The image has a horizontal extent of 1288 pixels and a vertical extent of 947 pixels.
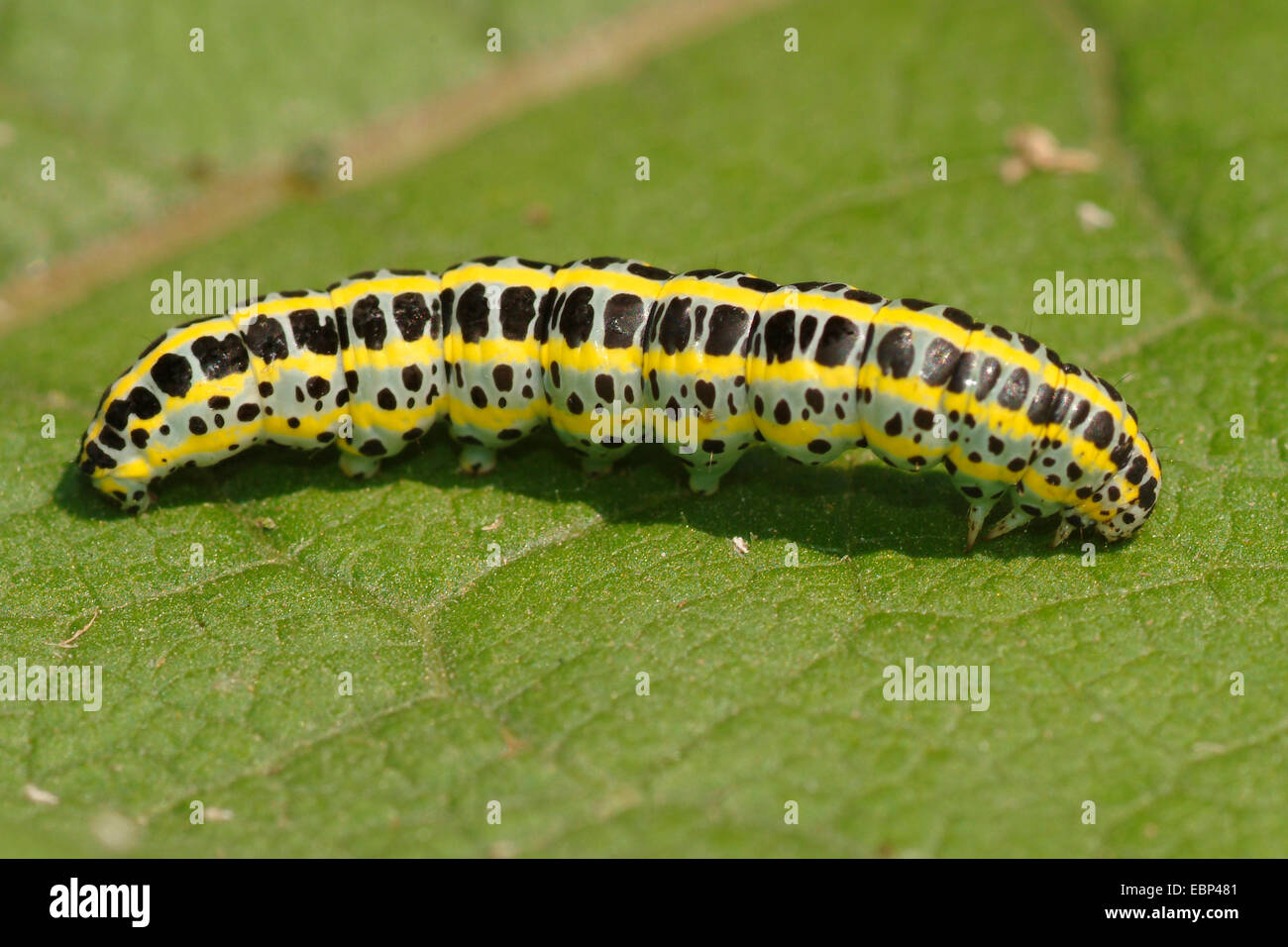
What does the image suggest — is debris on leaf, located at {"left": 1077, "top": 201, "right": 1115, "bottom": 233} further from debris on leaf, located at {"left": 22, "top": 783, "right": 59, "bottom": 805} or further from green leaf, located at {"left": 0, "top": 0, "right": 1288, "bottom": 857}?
debris on leaf, located at {"left": 22, "top": 783, "right": 59, "bottom": 805}

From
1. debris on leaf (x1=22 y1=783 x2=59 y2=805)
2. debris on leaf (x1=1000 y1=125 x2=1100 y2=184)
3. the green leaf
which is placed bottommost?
debris on leaf (x1=22 y1=783 x2=59 y2=805)

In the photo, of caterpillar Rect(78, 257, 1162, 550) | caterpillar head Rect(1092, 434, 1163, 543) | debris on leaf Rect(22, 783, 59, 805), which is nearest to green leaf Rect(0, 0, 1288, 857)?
debris on leaf Rect(22, 783, 59, 805)

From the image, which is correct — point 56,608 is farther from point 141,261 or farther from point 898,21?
point 898,21

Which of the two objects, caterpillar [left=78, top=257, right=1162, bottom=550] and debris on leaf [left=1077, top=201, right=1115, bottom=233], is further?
debris on leaf [left=1077, top=201, right=1115, bottom=233]

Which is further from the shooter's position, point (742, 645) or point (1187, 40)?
point (1187, 40)

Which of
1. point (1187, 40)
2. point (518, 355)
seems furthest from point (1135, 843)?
point (1187, 40)

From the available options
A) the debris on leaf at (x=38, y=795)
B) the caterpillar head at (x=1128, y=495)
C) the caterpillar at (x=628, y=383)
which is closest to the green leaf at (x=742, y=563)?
the debris on leaf at (x=38, y=795)
